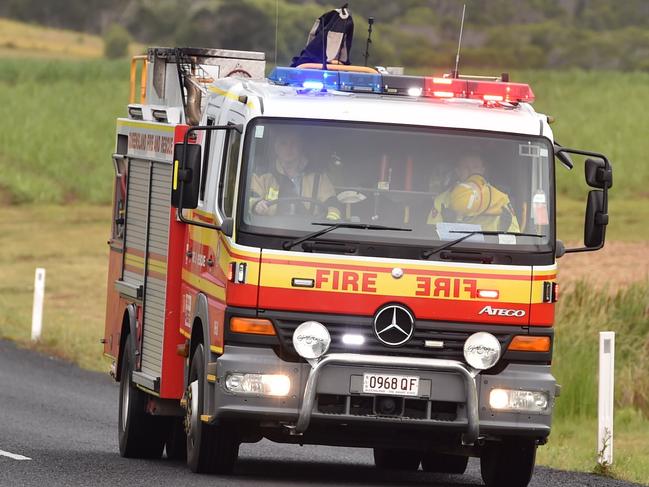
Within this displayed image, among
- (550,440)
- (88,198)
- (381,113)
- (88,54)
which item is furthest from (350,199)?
(88,54)

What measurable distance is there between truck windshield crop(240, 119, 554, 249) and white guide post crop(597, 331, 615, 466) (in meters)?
3.18

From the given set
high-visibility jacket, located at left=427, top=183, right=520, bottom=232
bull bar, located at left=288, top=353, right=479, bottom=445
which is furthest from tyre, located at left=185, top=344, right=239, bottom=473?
high-visibility jacket, located at left=427, top=183, right=520, bottom=232

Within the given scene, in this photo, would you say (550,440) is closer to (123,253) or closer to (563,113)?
(123,253)

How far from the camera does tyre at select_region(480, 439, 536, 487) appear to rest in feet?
38.9

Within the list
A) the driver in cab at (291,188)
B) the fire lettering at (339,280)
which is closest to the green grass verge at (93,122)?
the driver in cab at (291,188)

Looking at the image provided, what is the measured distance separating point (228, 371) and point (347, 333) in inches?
29.9

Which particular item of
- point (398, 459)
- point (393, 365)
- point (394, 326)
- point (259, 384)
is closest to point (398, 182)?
point (394, 326)

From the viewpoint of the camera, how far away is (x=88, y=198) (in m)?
49.3

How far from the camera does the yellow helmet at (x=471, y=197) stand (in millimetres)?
11180

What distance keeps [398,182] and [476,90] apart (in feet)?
3.35

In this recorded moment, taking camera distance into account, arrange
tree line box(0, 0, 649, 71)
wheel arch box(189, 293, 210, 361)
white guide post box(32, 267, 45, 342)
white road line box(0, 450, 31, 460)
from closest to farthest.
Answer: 1. wheel arch box(189, 293, 210, 361)
2. white road line box(0, 450, 31, 460)
3. white guide post box(32, 267, 45, 342)
4. tree line box(0, 0, 649, 71)

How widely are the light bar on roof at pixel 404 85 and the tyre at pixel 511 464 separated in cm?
228

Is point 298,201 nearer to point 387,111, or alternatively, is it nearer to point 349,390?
point 387,111

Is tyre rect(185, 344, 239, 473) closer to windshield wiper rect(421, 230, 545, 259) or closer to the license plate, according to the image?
the license plate
